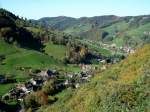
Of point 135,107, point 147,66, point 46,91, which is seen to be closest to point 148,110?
point 135,107

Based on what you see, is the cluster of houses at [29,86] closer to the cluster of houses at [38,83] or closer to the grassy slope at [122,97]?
the cluster of houses at [38,83]

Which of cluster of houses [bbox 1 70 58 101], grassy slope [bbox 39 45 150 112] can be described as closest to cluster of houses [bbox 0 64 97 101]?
cluster of houses [bbox 1 70 58 101]

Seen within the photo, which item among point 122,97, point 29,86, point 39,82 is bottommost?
point 39,82

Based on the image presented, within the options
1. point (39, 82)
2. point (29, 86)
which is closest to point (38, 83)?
point (39, 82)

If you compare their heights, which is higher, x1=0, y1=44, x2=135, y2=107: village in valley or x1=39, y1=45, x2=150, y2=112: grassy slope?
x1=39, y1=45, x2=150, y2=112: grassy slope

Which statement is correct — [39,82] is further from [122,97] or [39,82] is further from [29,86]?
[122,97]

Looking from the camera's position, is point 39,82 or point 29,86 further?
point 39,82

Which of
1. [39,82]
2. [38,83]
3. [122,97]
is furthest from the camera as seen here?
[39,82]

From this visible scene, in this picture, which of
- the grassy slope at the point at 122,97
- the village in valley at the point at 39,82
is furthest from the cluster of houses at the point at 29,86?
A: the grassy slope at the point at 122,97

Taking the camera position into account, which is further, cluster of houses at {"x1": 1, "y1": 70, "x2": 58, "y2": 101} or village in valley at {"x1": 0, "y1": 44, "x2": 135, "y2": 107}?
village in valley at {"x1": 0, "y1": 44, "x2": 135, "y2": 107}

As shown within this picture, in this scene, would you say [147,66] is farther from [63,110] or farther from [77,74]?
[77,74]

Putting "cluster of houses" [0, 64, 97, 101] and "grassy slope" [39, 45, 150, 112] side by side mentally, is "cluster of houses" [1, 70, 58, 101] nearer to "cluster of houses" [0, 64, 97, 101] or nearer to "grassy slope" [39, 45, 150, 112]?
"cluster of houses" [0, 64, 97, 101]
